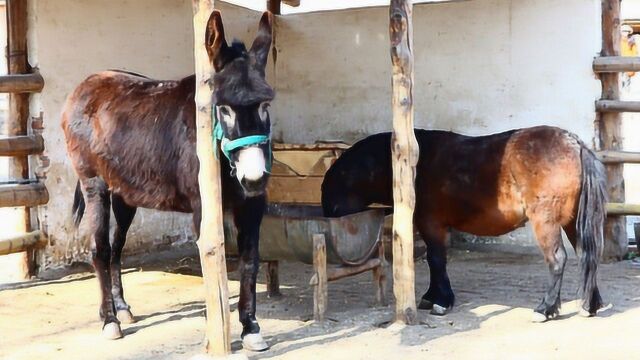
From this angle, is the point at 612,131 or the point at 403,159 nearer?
the point at 403,159

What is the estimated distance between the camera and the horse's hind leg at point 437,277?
6.06 meters

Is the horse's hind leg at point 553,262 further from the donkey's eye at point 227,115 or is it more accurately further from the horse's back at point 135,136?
the horse's back at point 135,136

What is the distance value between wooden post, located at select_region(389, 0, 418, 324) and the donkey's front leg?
106 cm

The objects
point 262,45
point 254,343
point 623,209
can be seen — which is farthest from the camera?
point 623,209

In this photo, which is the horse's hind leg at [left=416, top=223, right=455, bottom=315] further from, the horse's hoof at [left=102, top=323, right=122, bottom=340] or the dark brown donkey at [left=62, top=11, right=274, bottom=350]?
the horse's hoof at [left=102, top=323, right=122, bottom=340]

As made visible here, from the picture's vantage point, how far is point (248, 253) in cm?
→ 514

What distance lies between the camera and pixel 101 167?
5656mm

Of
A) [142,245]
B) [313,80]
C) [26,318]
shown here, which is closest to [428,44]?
[313,80]

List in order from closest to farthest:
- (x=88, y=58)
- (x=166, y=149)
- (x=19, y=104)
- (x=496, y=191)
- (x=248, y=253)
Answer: (x=248, y=253) < (x=166, y=149) < (x=496, y=191) < (x=19, y=104) < (x=88, y=58)

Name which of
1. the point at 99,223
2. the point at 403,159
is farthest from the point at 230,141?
the point at 99,223

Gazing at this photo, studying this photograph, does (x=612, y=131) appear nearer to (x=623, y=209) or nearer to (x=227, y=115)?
(x=623, y=209)

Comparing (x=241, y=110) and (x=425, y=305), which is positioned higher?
(x=241, y=110)

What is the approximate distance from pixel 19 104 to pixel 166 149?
3.08 m

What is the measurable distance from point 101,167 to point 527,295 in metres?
3.64
